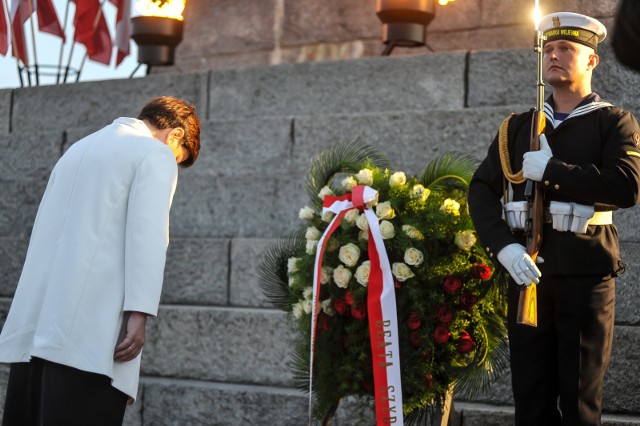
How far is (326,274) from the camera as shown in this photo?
4.91 metres

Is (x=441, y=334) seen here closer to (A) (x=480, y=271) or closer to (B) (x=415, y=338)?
(B) (x=415, y=338)

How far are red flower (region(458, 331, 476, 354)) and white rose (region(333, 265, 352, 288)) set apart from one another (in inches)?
21.0

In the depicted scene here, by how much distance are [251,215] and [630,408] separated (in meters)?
2.87

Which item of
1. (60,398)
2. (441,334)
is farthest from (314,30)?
(60,398)

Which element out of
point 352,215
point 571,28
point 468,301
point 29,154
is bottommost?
point 468,301

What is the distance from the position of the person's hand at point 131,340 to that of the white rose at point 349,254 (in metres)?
1.03

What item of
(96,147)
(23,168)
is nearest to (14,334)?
(96,147)

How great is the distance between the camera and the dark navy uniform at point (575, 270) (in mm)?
4359

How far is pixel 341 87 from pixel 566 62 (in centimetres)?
323

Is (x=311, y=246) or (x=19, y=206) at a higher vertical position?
(x=19, y=206)

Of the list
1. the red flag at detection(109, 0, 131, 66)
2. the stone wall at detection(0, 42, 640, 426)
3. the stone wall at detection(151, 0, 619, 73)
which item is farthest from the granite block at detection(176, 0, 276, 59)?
the stone wall at detection(0, 42, 640, 426)

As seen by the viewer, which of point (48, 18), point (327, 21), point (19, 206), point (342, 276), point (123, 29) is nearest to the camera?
point (342, 276)

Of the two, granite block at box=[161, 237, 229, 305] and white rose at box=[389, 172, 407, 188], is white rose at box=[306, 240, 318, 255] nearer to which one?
white rose at box=[389, 172, 407, 188]

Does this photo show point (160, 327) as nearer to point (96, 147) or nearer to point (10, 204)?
point (10, 204)
